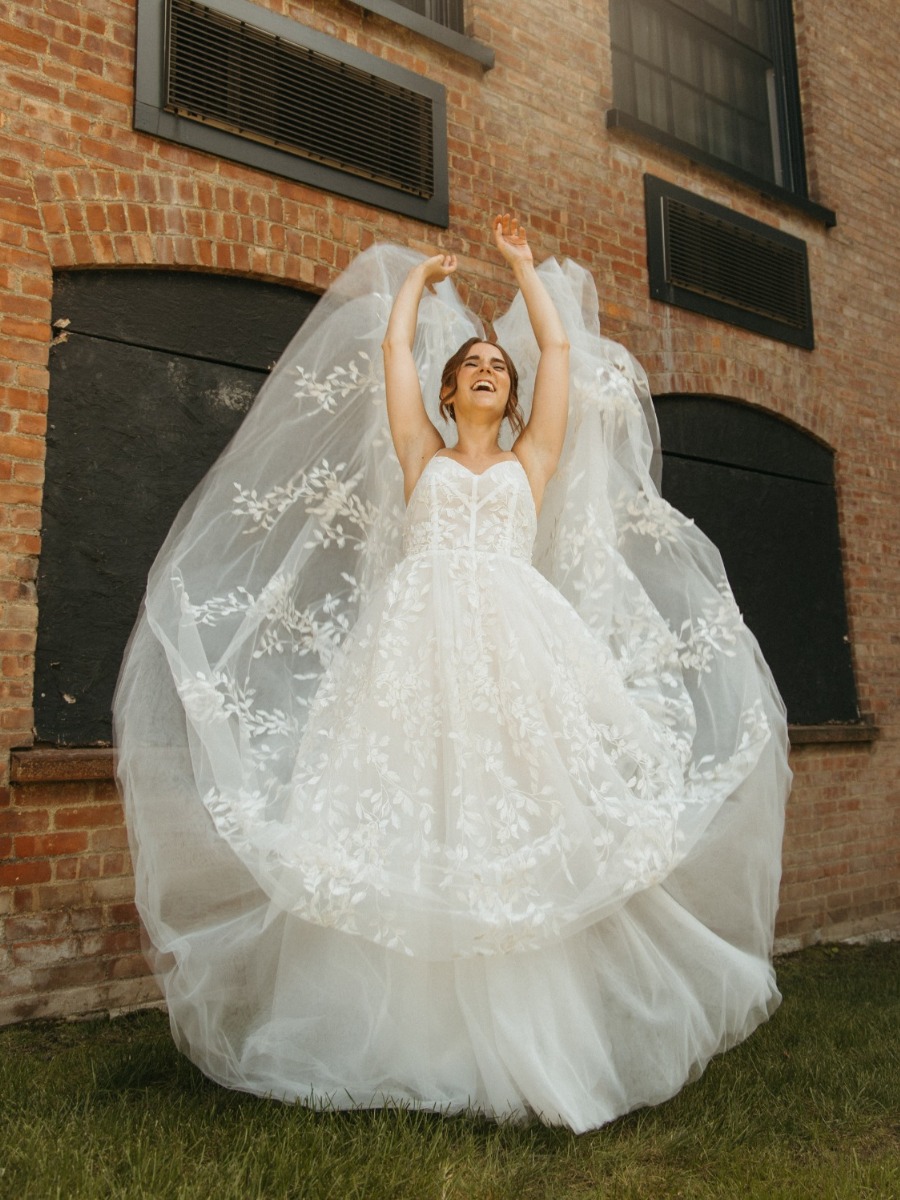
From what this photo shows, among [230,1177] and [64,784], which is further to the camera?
[64,784]

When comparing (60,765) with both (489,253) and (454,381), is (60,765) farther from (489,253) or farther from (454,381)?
(489,253)

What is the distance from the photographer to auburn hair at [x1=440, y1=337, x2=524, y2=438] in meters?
3.32

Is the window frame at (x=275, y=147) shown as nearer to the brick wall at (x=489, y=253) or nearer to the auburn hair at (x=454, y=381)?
the brick wall at (x=489, y=253)

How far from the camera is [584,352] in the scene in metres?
3.48

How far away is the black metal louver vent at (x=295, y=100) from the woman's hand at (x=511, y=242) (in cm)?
148

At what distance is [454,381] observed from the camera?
11.0 ft

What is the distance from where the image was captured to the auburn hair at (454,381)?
3316 mm

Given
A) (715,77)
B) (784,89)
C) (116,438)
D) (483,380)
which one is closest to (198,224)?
(116,438)

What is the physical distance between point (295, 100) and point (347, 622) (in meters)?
2.57

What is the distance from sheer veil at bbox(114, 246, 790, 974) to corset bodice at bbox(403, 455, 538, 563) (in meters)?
0.30

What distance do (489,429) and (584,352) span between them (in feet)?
1.53

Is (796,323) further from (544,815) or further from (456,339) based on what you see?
(544,815)

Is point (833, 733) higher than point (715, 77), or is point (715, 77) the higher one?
point (715, 77)

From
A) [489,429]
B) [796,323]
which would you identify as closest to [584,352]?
[489,429]
